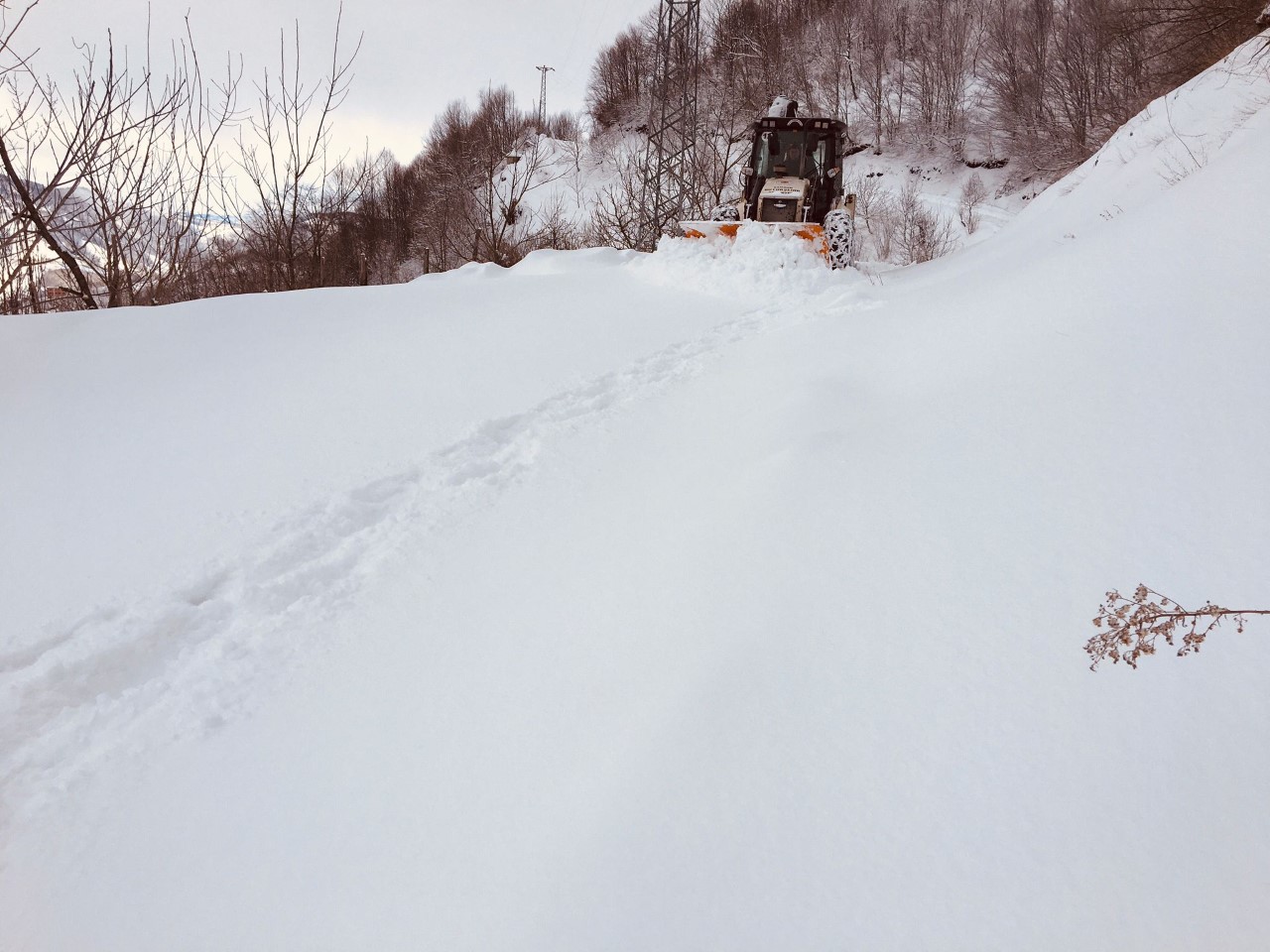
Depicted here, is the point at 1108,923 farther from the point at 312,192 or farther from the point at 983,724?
the point at 312,192

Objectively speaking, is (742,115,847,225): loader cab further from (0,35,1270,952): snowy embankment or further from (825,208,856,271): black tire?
(0,35,1270,952): snowy embankment

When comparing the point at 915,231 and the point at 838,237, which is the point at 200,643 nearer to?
the point at 838,237

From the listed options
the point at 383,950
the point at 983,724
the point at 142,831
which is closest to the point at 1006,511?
the point at 983,724

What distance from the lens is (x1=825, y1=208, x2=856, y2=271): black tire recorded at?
8.12 m

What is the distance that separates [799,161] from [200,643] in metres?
9.39

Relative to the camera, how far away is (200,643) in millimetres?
2277

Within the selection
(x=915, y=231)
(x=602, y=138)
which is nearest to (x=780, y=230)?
(x=915, y=231)

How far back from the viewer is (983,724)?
1660 millimetres

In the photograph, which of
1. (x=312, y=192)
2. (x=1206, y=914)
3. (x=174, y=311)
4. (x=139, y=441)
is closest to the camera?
(x=1206, y=914)

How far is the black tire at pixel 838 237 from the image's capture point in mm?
8117

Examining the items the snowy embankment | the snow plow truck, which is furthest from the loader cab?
the snowy embankment

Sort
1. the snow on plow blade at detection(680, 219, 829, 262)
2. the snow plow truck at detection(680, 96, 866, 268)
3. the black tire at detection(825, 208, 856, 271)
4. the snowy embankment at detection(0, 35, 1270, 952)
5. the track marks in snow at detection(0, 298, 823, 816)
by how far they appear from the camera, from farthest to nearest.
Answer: the snow plow truck at detection(680, 96, 866, 268) < the black tire at detection(825, 208, 856, 271) < the snow on plow blade at detection(680, 219, 829, 262) < the track marks in snow at detection(0, 298, 823, 816) < the snowy embankment at detection(0, 35, 1270, 952)

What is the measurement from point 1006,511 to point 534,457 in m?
2.10

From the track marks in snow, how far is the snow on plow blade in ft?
18.3
